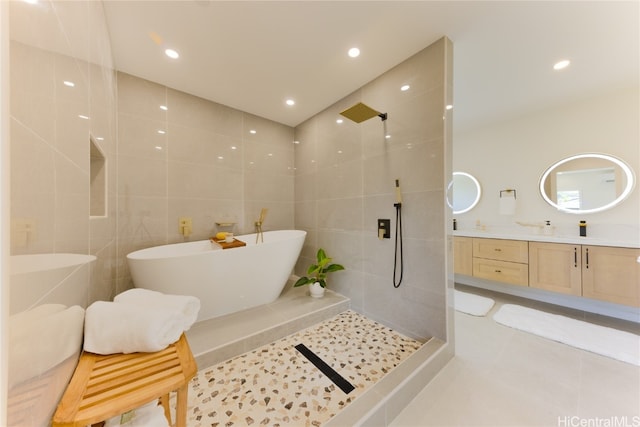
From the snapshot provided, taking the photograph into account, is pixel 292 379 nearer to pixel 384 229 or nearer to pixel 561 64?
pixel 384 229

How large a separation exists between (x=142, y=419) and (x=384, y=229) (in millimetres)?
1818

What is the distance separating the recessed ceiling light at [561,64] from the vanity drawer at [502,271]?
2031mm

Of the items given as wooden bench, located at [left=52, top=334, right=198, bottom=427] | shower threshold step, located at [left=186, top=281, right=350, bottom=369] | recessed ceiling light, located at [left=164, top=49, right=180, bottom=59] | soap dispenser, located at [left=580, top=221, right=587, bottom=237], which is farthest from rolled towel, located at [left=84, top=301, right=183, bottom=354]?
soap dispenser, located at [left=580, top=221, right=587, bottom=237]

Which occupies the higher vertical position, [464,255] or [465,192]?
[465,192]

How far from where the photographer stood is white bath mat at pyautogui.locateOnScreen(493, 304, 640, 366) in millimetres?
A: 1677

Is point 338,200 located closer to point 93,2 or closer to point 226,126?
point 226,126

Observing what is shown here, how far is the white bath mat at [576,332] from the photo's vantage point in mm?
1677

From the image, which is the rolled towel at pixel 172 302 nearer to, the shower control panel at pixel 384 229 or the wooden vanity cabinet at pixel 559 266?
the shower control panel at pixel 384 229

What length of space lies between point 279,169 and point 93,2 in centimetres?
204

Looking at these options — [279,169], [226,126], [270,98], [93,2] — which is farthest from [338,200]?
[93,2]

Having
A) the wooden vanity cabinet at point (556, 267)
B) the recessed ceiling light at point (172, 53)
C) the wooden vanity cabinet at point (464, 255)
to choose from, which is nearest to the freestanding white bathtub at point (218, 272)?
the recessed ceiling light at point (172, 53)

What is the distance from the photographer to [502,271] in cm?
266

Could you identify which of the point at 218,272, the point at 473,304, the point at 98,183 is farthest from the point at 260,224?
the point at 473,304

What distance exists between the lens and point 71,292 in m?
0.75
